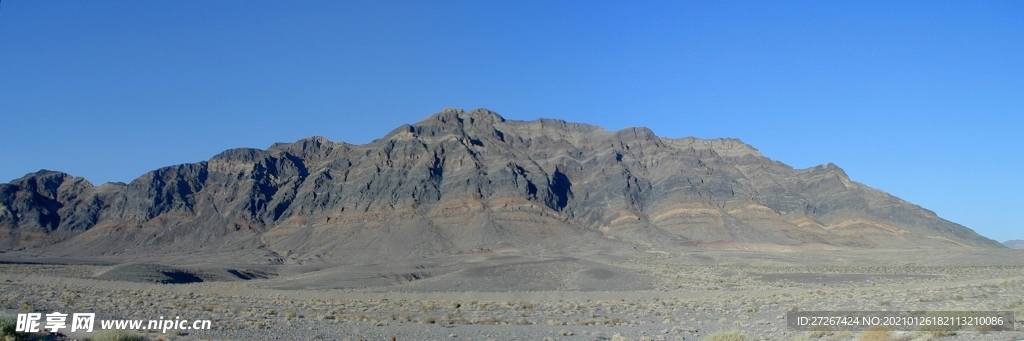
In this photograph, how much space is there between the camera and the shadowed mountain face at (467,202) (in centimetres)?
12675

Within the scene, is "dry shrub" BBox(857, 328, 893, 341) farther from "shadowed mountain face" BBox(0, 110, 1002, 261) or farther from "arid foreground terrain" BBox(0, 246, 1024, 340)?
"shadowed mountain face" BBox(0, 110, 1002, 261)

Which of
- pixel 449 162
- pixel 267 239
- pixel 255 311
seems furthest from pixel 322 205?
pixel 255 311

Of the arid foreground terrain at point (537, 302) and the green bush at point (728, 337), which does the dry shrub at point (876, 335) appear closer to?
the arid foreground terrain at point (537, 302)

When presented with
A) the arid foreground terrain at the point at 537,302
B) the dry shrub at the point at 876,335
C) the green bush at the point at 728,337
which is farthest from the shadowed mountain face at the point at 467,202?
the dry shrub at the point at 876,335

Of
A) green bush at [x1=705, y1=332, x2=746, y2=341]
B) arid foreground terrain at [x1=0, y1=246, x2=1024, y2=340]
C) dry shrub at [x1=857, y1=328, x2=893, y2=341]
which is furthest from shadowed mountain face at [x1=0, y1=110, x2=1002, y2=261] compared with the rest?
dry shrub at [x1=857, y1=328, x2=893, y2=341]

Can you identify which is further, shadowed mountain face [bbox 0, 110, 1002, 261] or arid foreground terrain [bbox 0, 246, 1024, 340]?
shadowed mountain face [bbox 0, 110, 1002, 261]

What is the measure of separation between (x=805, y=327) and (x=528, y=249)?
9188 cm

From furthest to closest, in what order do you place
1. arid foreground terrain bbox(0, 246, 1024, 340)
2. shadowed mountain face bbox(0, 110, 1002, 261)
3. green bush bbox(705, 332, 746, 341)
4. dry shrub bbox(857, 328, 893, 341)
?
shadowed mountain face bbox(0, 110, 1002, 261) < arid foreground terrain bbox(0, 246, 1024, 340) < green bush bbox(705, 332, 746, 341) < dry shrub bbox(857, 328, 893, 341)

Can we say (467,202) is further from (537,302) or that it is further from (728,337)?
(728,337)

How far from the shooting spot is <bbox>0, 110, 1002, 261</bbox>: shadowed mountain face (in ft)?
416

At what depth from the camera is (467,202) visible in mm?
137125

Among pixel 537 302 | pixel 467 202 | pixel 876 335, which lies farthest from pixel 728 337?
pixel 467 202

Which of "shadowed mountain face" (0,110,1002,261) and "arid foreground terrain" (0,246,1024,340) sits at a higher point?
"shadowed mountain face" (0,110,1002,261)

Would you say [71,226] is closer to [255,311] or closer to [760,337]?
[255,311]
